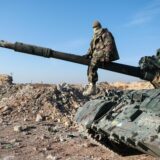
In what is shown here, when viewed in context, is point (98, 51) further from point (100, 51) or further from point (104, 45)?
point (104, 45)

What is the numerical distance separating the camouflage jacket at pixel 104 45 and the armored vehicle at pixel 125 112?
302mm

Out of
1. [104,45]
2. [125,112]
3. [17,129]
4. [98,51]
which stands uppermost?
[104,45]

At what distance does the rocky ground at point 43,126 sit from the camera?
12852 mm

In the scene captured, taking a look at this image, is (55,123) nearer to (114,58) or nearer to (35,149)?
(35,149)

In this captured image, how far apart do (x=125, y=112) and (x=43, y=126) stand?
6.72m

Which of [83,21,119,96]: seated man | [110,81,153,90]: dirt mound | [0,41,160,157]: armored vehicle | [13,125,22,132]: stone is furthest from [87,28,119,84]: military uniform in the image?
[110,81,153,90]: dirt mound

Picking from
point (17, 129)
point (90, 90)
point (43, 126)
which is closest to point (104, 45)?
point (90, 90)

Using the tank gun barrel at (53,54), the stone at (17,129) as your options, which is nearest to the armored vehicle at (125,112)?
the tank gun barrel at (53,54)

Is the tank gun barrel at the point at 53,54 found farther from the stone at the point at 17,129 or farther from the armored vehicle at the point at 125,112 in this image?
the stone at the point at 17,129

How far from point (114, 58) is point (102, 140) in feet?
7.34

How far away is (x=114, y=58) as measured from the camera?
1205 cm

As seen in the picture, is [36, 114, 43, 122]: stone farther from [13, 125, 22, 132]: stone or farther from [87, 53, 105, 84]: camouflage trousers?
[87, 53, 105, 84]: camouflage trousers

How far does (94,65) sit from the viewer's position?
1205cm

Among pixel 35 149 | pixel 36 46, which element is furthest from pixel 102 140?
pixel 36 46
